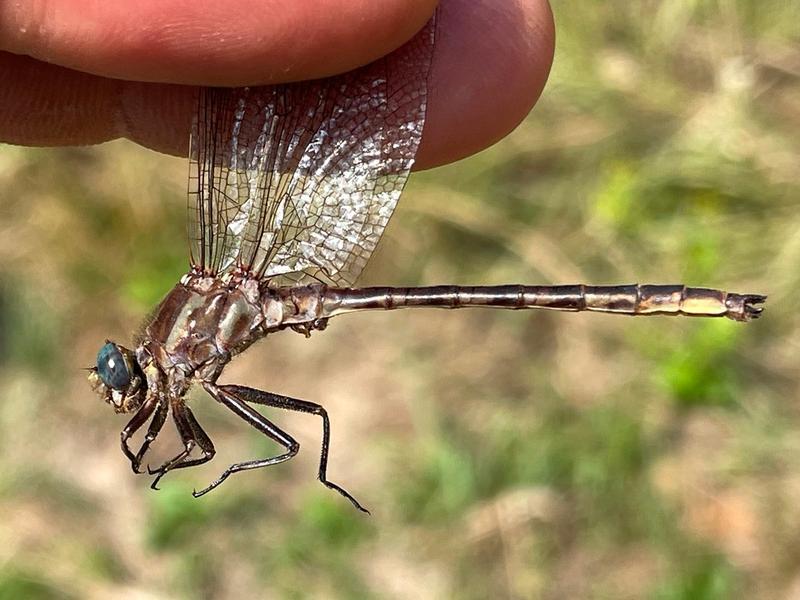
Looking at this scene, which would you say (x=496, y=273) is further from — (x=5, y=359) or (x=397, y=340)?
(x=5, y=359)

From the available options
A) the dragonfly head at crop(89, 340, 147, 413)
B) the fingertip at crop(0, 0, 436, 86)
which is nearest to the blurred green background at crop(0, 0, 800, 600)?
the dragonfly head at crop(89, 340, 147, 413)

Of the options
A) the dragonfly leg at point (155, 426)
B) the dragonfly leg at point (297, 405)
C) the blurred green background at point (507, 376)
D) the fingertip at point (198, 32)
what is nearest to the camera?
the fingertip at point (198, 32)

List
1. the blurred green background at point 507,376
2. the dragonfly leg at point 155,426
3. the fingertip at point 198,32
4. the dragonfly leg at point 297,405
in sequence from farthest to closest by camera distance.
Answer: the blurred green background at point 507,376, the dragonfly leg at point 155,426, the dragonfly leg at point 297,405, the fingertip at point 198,32

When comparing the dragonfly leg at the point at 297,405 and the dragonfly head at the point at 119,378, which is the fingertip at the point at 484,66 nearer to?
the dragonfly leg at the point at 297,405

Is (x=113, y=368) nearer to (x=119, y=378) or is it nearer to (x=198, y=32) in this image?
(x=119, y=378)

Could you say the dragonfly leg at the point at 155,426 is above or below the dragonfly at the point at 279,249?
below

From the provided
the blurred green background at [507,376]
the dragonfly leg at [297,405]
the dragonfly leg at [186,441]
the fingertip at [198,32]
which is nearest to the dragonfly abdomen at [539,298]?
the dragonfly leg at [297,405]
